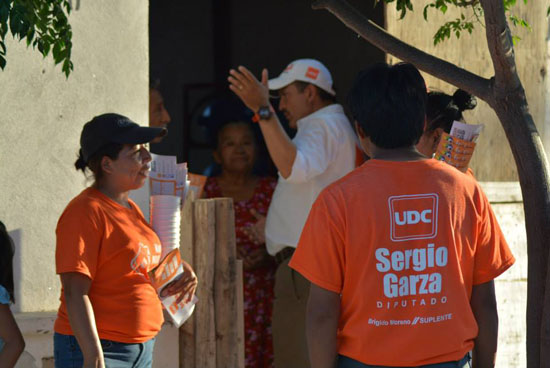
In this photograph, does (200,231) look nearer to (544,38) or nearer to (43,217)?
(43,217)

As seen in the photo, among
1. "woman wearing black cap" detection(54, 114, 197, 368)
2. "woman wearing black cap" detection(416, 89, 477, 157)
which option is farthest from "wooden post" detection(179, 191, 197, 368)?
"woman wearing black cap" detection(416, 89, 477, 157)

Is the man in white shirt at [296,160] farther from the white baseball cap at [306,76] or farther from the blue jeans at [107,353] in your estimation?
the blue jeans at [107,353]

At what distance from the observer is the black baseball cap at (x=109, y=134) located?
141 inches

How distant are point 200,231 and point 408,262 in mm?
2558

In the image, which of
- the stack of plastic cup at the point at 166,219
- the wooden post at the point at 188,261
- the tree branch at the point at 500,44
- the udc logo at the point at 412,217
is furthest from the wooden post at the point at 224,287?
the udc logo at the point at 412,217

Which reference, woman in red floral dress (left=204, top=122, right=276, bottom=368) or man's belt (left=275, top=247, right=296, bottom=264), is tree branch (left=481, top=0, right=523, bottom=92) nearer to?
man's belt (left=275, top=247, right=296, bottom=264)

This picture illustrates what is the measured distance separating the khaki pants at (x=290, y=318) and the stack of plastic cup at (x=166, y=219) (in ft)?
4.57

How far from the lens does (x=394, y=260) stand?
253 centimetres

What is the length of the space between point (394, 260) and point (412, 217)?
0.13 meters

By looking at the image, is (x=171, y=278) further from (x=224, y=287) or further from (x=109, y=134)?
(x=224, y=287)

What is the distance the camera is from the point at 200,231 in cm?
496

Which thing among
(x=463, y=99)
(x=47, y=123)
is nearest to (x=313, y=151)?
(x=463, y=99)

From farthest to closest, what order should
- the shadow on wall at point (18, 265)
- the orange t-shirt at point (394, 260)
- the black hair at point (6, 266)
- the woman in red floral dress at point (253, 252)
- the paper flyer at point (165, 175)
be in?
1. the woman in red floral dress at point (253, 252)
2. the shadow on wall at point (18, 265)
3. the paper flyer at point (165, 175)
4. the black hair at point (6, 266)
5. the orange t-shirt at point (394, 260)

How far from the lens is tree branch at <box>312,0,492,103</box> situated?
138 inches
